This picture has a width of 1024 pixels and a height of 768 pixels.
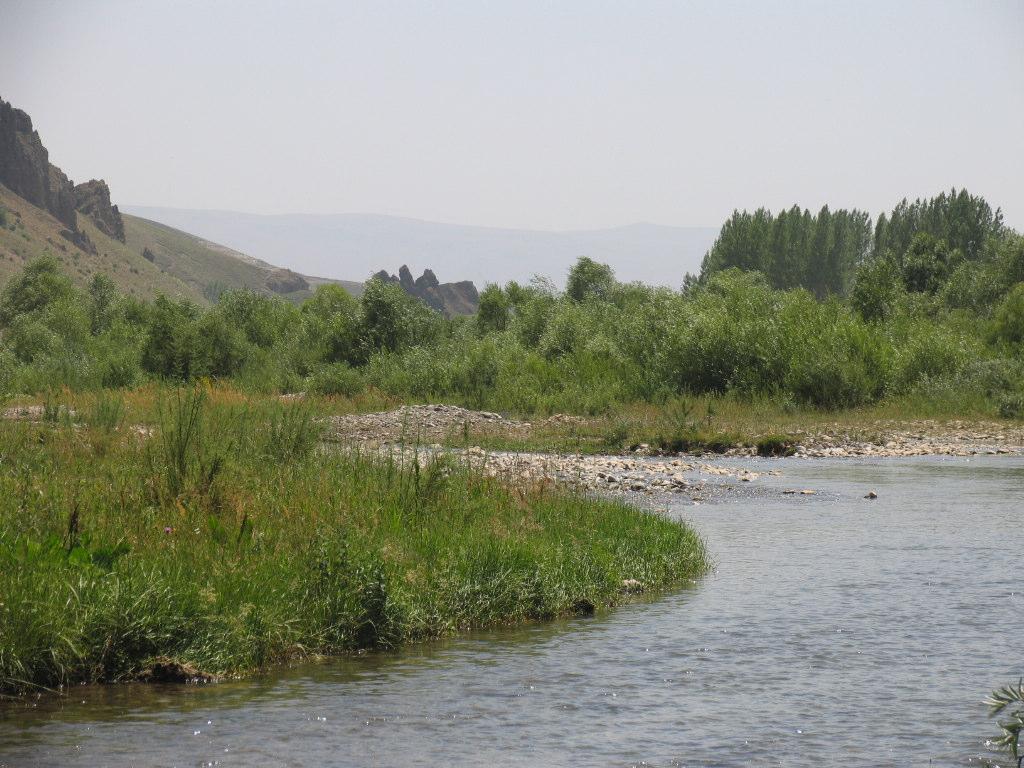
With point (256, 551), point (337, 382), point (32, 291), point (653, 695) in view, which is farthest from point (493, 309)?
point (653, 695)

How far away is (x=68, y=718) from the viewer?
25.5 feet

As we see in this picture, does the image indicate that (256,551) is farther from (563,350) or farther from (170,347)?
(563,350)

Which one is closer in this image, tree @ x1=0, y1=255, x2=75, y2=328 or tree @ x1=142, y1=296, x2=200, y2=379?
tree @ x1=142, y1=296, x2=200, y2=379

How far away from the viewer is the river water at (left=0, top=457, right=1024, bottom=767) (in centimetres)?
734

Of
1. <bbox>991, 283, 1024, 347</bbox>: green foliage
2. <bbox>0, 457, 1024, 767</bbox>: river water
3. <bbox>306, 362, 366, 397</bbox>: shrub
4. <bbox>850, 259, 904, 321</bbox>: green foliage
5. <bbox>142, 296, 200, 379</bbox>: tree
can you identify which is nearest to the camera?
<bbox>0, 457, 1024, 767</bbox>: river water

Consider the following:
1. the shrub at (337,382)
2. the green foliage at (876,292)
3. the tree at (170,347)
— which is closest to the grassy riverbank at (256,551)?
the shrub at (337,382)

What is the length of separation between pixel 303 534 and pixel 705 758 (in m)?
5.22

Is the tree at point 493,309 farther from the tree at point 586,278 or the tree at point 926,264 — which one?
the tree at point 926,264

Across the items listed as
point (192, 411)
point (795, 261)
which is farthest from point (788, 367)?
point (795, 261)

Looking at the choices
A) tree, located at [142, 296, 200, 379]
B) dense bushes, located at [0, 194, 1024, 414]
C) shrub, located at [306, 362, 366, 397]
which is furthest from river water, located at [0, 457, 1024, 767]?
tree, located at [142, 296, 200, 379]

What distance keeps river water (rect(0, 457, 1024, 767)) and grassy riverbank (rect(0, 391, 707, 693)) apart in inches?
14.2

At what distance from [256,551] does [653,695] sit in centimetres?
406

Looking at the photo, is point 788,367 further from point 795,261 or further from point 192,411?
point 795,261

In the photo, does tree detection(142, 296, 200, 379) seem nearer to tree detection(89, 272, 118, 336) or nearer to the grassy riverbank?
tree detection(89, 272, 118, 336)
